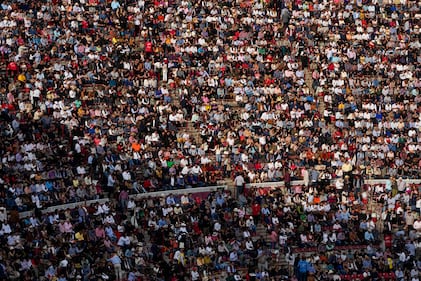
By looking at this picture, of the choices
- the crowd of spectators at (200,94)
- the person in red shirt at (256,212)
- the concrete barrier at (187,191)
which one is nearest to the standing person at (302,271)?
the person in red shirt at (256,212)

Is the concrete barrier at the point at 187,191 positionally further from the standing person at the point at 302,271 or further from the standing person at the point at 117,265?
the standing person at the point at 302,271

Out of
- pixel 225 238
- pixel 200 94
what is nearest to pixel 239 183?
pixel 225 238

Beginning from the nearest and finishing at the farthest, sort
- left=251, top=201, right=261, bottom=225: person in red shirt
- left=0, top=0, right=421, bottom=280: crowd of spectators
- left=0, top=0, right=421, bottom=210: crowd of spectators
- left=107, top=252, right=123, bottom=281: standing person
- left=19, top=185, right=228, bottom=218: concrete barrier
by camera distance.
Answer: left=107, top=252, right=123, bottom=281: standing person < left=19, top=185, right=228, bottom=218: concrete barrier < left=0, top=0, right=421, bottom=280: crowd of spectators < left=251, top=201, right=261, bottom=225: person in red shirt < left=0, top=0, right=421, bottom=210: crowd of spectators

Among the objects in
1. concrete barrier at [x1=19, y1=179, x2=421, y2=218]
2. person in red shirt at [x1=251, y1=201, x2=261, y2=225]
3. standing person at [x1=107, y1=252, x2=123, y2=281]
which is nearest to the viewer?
standing person at [x1=107, y1=252, x2=123, y2=281]

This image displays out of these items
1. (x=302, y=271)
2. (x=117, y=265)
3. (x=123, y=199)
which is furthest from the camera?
(x=123, y=199)

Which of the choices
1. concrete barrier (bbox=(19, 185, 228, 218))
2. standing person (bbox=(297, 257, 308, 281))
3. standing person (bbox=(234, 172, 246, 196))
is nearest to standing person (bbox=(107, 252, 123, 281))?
concrete barrier (bbox=(19, 185, 228, 218))

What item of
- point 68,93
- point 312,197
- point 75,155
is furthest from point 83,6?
point 312,197

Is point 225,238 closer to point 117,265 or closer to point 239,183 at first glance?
point 239,183

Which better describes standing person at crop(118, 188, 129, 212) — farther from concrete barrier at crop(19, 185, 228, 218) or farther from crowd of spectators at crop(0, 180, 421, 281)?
concrete barrier at crop(19, 185, 228, 218)
